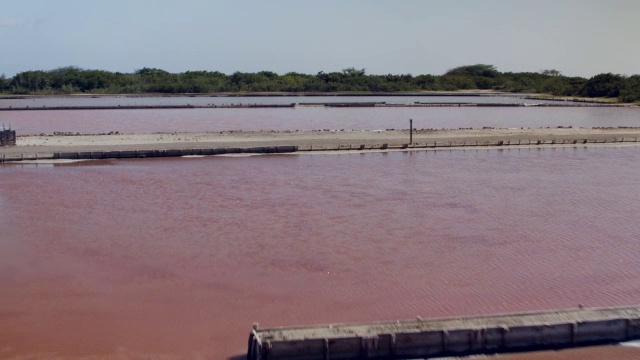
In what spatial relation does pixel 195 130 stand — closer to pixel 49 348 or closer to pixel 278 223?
pixel 278 223

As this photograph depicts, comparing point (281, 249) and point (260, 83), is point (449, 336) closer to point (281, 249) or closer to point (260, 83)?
point (281, 249)

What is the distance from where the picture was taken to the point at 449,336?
7.56m

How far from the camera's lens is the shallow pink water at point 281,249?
8.84 metres

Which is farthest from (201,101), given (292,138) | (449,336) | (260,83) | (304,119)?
(449,336)

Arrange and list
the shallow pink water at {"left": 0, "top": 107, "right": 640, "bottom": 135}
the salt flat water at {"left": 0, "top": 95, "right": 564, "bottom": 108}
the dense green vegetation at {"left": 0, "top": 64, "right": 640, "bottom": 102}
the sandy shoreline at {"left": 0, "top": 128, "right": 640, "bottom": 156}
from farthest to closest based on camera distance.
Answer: the dense green vegetation at {"left": 0, "top": 64, "right": 640, "bottom": 102}
the salt flat water at {"left": 0, "top": 95, "right": 564, "bottom": 108}
the shallow pink water at {"left": 0, "top": 107, "right": 640, "bottom": 135}
the sandy shoreline at {"left": 0, "top": 128, "right": 640, "bottom": 156}

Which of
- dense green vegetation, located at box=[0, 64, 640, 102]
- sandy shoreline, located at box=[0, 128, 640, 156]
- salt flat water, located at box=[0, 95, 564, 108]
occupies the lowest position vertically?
sandy shoreline, located at box=[0, 128, 640, 156]

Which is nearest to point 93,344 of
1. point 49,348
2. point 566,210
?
point 49,348

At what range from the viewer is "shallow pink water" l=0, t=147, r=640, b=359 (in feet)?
29.0

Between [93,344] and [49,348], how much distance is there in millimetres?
450

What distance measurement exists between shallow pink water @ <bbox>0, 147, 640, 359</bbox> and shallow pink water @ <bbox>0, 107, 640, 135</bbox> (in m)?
11.5

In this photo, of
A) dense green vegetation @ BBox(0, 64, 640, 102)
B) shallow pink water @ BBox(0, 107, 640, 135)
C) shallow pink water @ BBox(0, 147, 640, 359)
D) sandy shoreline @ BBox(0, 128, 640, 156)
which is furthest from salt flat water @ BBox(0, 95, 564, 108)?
shallow pink water @ BBox(0, 147, 640, 359)

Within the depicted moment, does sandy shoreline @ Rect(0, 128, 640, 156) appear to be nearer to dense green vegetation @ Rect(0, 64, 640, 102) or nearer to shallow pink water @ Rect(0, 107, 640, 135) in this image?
shallow pink water @ Rect(0, 107, 640, 135)

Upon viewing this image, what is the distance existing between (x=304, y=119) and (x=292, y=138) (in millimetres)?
10029

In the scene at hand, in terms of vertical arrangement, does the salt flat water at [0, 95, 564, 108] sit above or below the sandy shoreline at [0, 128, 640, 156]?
above
